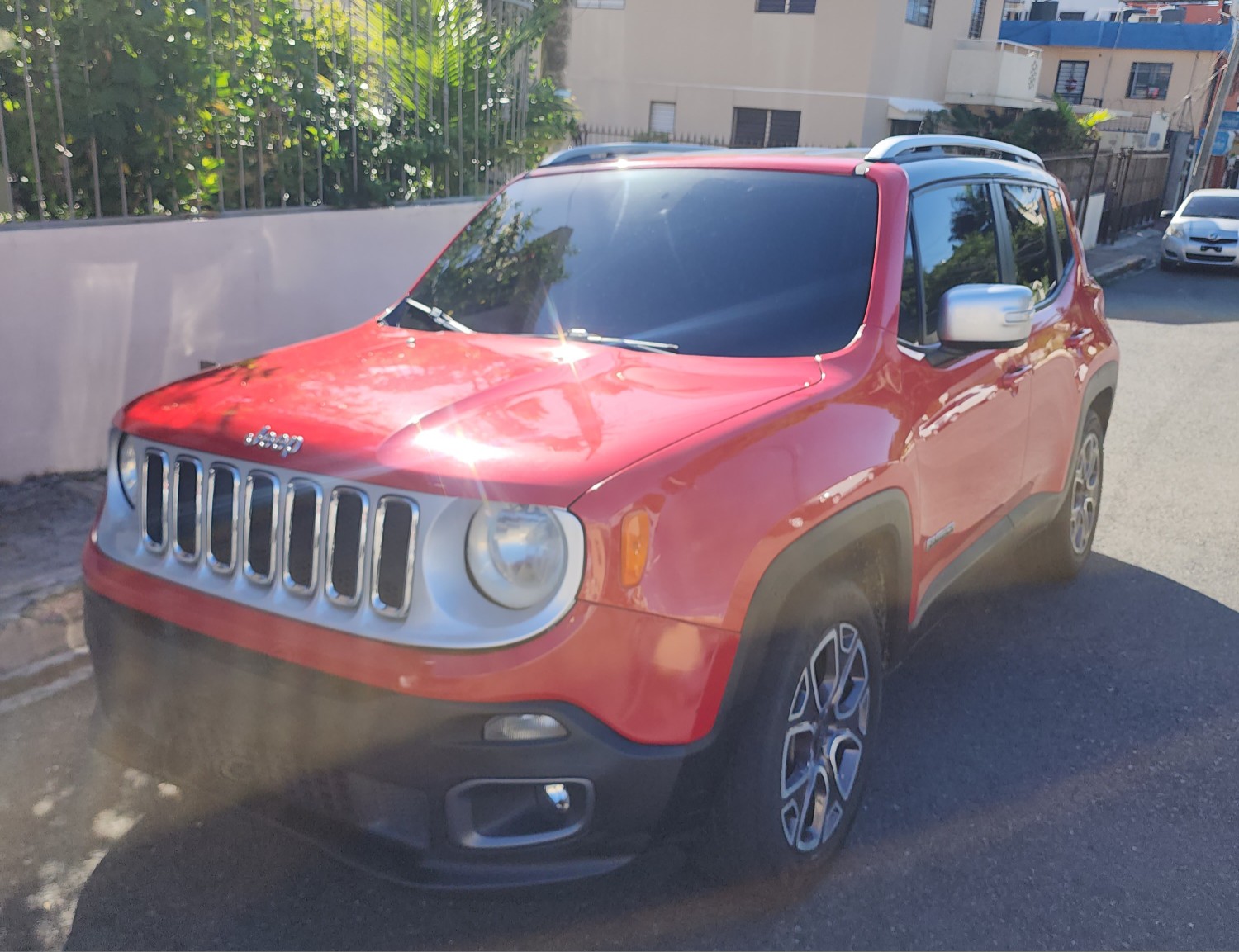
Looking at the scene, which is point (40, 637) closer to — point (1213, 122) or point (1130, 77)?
point (1213, 122)

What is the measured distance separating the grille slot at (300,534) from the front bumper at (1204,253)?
827 inches

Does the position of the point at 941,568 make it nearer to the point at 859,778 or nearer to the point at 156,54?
the point at 859,778

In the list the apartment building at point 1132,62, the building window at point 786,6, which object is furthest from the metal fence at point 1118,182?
the apartment building at point 1132,62

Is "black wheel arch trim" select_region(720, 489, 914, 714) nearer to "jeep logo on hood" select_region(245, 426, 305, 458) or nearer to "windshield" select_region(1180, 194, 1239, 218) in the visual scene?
"jeep logo on hood" select_region(245, 426, 305, 458)

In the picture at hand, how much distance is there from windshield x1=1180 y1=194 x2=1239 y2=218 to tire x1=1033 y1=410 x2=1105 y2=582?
59.0 feet

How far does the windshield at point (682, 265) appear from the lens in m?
3.26

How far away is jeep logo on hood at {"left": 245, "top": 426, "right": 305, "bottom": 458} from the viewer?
2472mm

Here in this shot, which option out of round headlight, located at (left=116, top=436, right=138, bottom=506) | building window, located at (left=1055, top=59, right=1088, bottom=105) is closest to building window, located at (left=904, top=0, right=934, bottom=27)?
round headlight, located at (left=116, top=436, right=138, bottom=506)

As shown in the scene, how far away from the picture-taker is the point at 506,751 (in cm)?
224

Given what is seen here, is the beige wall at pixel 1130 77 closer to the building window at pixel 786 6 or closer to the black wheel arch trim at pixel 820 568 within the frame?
the building window at pixel 786 6

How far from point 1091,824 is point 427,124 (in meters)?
5.95

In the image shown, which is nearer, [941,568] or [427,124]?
[941,568]

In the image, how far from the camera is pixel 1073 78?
50.3 meters

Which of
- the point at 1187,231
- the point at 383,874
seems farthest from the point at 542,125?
the point at 1187,231
